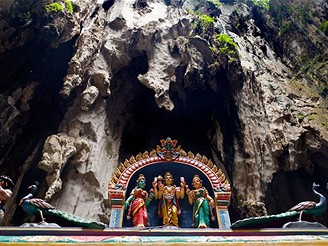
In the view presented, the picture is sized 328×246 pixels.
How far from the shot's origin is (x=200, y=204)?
629 centimetres

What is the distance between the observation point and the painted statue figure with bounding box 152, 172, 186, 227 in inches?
247

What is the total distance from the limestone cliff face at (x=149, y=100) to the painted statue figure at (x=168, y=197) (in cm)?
239

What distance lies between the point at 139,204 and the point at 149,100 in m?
5.84

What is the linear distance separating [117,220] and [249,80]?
6.78m

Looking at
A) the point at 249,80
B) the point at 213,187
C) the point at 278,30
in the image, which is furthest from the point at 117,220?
the point at 278,30

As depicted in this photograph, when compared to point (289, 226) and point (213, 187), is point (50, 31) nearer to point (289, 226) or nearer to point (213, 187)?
point (213, 187)

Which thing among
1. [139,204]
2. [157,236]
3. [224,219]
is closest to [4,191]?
[139,204]

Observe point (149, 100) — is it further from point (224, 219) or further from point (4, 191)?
point (4, 191)

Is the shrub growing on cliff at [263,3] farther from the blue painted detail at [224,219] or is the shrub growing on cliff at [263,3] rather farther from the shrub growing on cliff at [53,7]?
the blue painted detail at [224,219]

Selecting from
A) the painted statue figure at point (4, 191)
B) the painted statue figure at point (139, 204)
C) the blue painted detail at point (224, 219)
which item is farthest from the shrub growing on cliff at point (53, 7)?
the blue painted detail at point (224, 219)

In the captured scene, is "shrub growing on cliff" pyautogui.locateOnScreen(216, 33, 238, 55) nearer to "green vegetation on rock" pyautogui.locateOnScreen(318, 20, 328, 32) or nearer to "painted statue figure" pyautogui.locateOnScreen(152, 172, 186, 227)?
"green vegetation on rock" pyautogui.locateOnScreen(318, 20, 328, 32)

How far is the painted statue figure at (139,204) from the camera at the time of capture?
603cm

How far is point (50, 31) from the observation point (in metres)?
8.78

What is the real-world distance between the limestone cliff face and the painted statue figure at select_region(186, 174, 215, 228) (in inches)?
91.5
